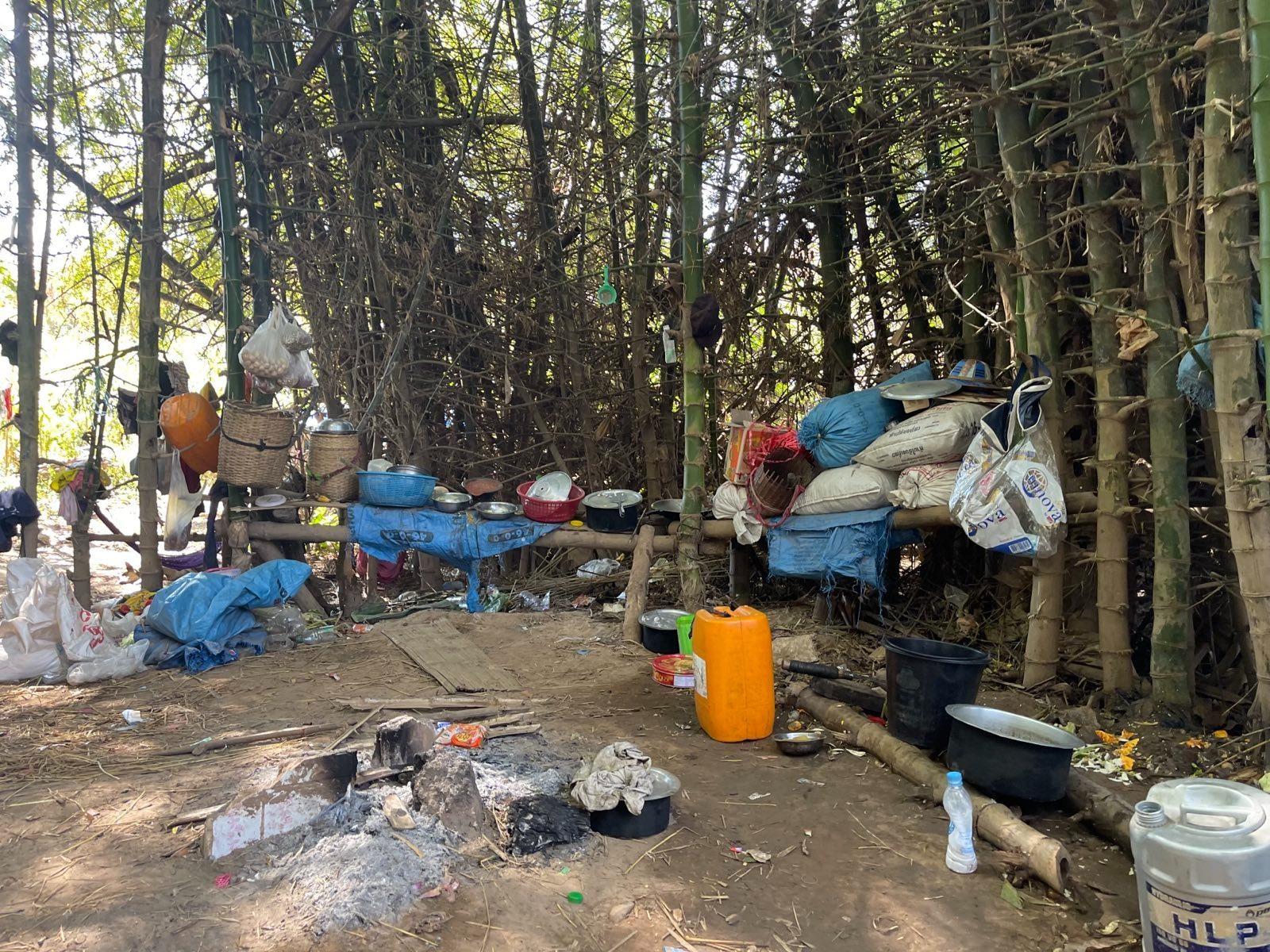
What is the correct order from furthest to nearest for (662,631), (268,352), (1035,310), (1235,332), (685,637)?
(268,352) < (662,631) < (685,637) < (1035,310) < (1235,332)

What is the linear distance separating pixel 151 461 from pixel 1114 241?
6.55 metres

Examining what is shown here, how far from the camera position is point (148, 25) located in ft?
18.9

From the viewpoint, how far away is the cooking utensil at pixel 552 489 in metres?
6.43

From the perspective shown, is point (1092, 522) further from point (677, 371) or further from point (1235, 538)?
point (677, 371)

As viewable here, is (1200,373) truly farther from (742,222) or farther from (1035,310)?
(742,222)

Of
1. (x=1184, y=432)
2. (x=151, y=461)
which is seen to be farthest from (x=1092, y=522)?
(x=151, y=461)

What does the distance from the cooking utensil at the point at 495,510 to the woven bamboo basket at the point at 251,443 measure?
1.62 metres

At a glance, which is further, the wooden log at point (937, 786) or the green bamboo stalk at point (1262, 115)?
the green bamboo stalk at point (1262, 115)

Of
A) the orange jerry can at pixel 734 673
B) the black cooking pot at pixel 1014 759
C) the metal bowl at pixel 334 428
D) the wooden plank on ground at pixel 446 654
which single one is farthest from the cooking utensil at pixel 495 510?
the black cooking pot at pixel 1014 759

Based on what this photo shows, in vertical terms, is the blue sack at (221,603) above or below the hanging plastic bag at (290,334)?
below

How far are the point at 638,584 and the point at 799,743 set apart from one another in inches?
95.1

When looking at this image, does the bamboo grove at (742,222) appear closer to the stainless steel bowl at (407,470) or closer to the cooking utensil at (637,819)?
the stainless steel bowl at (407,470)

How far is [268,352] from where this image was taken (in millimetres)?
5801

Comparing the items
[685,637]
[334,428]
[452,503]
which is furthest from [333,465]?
[685,637]
